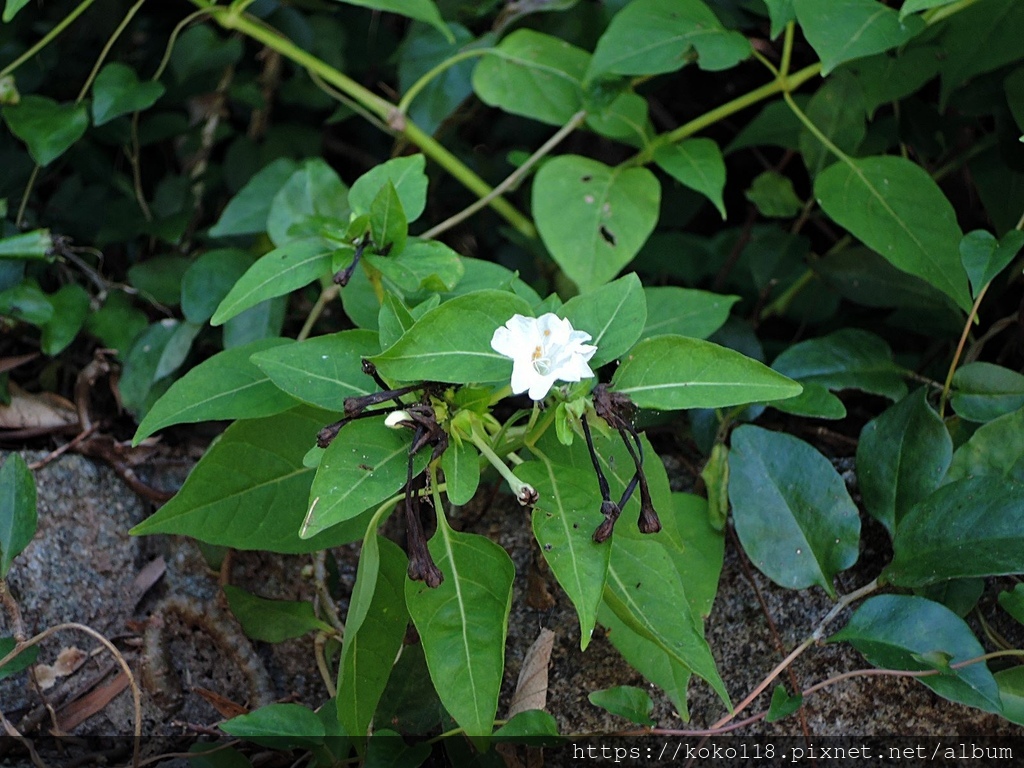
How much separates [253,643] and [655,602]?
25.4 inches

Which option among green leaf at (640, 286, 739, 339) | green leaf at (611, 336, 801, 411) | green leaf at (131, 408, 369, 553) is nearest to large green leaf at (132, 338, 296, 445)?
green leaf at (131, 408, 369, 553)

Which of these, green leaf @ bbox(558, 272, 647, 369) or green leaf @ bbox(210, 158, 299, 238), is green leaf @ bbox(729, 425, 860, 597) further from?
green leaf @ bbox(210, 158, 299, 238)

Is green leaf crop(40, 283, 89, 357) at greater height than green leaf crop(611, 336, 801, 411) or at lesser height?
lesser

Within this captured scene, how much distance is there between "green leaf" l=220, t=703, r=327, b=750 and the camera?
103cm

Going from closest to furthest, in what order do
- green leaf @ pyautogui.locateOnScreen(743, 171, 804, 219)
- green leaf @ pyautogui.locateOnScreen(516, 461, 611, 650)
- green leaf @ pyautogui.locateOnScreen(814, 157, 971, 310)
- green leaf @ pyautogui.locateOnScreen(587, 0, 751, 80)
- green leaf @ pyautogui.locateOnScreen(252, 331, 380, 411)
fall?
green leaf @ pyautogui.locateOnScreen(516, 461, 611, 650) < green leaf @ pyautogui.locateOnScreen(252, 331, 380, 411) < green leaf @ pyautogui.locateOnScreen(814, 157, 971, 310) < green leaf @ pyautogui.locateOnScreen(587, 0, 751, 80) < green leaf @ pyautogui.locateOnScreen(743, 171, 804, 219)

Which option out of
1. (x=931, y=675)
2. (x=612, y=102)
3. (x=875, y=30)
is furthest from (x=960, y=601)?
(x=612, y=102)

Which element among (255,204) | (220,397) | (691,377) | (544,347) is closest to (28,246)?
(255,204)

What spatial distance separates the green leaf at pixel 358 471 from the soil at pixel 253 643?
1.38 feet

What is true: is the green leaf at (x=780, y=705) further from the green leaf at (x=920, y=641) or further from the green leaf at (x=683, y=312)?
the green leaf at (x=683, y=312)

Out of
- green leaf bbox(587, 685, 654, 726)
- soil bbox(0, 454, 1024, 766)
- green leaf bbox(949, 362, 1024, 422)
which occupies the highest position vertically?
green leaf bbox(949, 362, 1024, 422)

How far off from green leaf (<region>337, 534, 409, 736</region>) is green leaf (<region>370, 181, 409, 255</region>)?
378 millimetres

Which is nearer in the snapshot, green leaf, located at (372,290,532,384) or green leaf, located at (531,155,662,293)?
green leaf, located at (372,290,532,384)

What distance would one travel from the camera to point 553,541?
93cm

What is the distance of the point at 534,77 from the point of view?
157 centimetres
